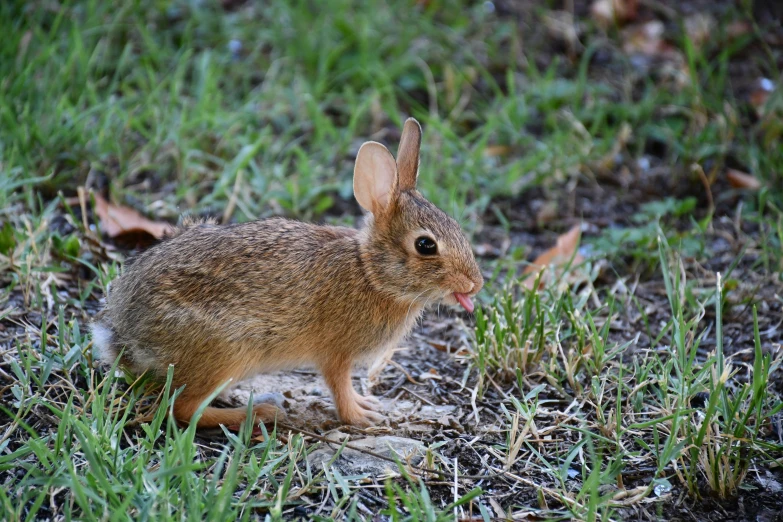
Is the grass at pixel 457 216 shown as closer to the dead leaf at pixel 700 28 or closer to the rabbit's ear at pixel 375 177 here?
the dead leaf at pixel 700 28

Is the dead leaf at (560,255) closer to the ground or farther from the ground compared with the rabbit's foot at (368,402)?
farther from the ground

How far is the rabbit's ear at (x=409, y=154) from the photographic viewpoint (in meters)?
4.17

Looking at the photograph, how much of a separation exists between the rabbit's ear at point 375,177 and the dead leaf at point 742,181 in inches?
121

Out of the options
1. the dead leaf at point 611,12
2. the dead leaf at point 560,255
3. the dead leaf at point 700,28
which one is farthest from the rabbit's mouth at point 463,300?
the dead leaf at point 611,12

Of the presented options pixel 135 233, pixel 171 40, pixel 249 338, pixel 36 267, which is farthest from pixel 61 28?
pixel 249 338

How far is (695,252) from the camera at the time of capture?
17.5 ft

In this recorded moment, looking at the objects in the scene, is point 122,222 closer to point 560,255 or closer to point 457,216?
point 457,216

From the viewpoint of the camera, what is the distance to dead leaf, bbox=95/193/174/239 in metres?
5.09

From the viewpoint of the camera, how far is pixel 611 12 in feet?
25.5

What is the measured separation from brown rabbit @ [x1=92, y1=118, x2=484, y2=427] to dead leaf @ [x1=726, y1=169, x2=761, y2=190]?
2875mm

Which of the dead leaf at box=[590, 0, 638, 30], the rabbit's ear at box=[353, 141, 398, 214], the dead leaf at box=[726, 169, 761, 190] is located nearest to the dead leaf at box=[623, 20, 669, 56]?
the dead leaf at box=[590, 0, 638, 30]

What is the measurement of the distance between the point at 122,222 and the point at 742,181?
405 centimetres

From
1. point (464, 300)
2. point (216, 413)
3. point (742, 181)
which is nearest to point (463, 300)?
point (464, 300)

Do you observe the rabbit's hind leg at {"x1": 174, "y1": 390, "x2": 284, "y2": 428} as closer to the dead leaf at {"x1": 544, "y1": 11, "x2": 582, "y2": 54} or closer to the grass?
the grass
